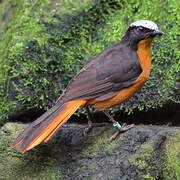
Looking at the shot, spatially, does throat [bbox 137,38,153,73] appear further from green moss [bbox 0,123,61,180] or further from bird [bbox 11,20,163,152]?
green moss [bbox 0,123,61,180]

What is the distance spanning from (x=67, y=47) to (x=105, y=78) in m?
1.52

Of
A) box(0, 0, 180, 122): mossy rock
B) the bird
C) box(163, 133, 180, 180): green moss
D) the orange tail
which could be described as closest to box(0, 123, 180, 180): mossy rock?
box(163, 133, 180, 180): green moss

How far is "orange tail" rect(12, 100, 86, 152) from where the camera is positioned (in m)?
4.41

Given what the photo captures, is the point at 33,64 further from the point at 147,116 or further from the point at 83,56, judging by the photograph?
the point at 147,116

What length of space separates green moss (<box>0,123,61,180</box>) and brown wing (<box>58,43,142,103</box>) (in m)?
0.62

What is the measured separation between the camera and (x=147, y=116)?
231 inches

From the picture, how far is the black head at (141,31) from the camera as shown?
4828 mm

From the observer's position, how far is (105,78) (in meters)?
4.87

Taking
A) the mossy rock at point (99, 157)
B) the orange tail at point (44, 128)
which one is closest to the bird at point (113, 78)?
the orange tail at point (44, 128)

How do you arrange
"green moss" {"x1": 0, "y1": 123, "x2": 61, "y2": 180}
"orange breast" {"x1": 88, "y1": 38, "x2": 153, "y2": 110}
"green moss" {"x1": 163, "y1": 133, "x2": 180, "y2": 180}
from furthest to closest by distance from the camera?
1. "orange breast" {"x1": 88, "y1": 38, "x2": 153, "y2": 110}
2. "green moss" {"x1": 0, "y1": 123, "x2": 61, "y2": 180}
3. "green moss" {"x1": 163, "y1": 133, "x2": 180, "y2": 180}

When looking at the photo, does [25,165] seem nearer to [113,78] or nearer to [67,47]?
[113,78]

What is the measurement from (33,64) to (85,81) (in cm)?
132

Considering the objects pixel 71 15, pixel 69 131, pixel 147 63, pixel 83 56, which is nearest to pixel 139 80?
pixel 147 63

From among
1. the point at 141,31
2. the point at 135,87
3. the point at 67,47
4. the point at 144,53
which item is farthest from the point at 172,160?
the point at 67,47
